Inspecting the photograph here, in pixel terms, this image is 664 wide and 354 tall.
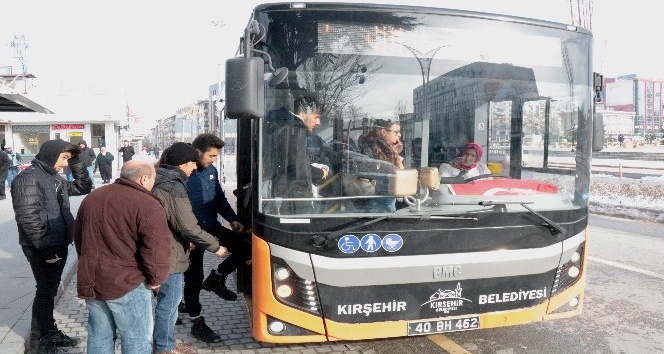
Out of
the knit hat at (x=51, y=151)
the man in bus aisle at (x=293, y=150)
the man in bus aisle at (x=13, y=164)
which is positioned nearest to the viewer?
the man in bus aisle at (x=293, y=150)

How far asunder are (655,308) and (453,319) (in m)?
3.19

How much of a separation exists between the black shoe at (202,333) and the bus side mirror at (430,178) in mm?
2286

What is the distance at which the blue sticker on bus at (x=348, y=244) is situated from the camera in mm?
3684

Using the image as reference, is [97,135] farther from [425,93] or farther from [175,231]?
[425,93]

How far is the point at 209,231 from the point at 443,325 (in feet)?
7.56

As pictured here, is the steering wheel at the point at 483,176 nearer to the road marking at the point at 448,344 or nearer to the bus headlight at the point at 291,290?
the bus headlight at the point at 291,290

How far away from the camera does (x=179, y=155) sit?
4.29 m

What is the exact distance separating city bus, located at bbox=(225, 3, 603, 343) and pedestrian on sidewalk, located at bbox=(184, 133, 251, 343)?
100 cm

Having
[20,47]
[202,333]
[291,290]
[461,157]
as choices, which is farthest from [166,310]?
[20,47]

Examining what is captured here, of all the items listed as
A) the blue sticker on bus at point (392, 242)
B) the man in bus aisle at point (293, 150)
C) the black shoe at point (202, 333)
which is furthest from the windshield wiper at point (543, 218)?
the black shoe at point (202, 333)

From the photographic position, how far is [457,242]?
3.84 meters

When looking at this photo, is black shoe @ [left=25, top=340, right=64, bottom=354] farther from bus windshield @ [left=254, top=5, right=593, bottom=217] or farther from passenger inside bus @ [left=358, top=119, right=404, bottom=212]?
passenger inside bus @ [left=358, top=119, right=404, bottom=212]

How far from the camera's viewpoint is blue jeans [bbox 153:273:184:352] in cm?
424

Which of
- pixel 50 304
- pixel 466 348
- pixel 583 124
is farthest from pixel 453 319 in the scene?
pixel 50 304
